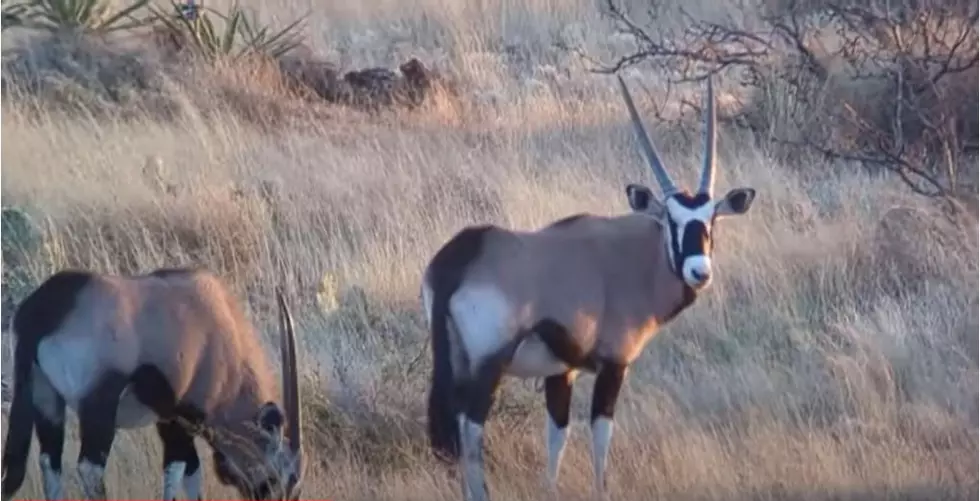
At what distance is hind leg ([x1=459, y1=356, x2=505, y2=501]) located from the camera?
5.61m

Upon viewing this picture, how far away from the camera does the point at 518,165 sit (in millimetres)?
6020

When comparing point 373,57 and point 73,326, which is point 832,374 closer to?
point 373,57

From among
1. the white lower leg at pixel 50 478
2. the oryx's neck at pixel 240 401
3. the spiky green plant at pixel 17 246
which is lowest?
the white lower leg at pixel 50 478

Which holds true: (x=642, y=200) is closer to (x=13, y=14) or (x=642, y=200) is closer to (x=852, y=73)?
(x=852, y=73)

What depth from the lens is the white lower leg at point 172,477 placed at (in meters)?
5.81

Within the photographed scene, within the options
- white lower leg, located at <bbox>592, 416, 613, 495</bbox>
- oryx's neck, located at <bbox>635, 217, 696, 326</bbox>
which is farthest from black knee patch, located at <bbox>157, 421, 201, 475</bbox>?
oryx's neck, located at <bbox>635, 217, 696, 326</bbox>

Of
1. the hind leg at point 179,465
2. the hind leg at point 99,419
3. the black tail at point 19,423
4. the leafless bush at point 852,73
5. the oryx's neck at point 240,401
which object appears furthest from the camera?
the leafless bush at point 852,73

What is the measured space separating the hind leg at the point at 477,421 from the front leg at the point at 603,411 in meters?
0.33

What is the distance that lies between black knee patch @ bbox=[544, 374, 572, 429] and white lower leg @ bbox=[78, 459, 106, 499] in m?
1.40

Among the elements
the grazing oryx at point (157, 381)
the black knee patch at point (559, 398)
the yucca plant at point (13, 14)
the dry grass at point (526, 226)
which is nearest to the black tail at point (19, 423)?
the grazing oryx at point (157, 381)

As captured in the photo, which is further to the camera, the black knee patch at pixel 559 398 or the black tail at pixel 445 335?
the black knee patch at pixel 559 398

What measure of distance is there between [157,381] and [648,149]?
1.67m

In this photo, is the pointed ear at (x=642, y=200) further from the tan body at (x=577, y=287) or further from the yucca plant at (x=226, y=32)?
the yucca plant at (x=226, y=32)

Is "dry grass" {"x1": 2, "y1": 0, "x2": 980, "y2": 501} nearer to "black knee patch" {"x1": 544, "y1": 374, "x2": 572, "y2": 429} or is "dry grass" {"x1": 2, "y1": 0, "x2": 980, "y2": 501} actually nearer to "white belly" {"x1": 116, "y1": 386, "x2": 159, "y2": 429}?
"black knee patch" {"x1": 544, "y1": 374, "x2": 572, "y2": 429}
